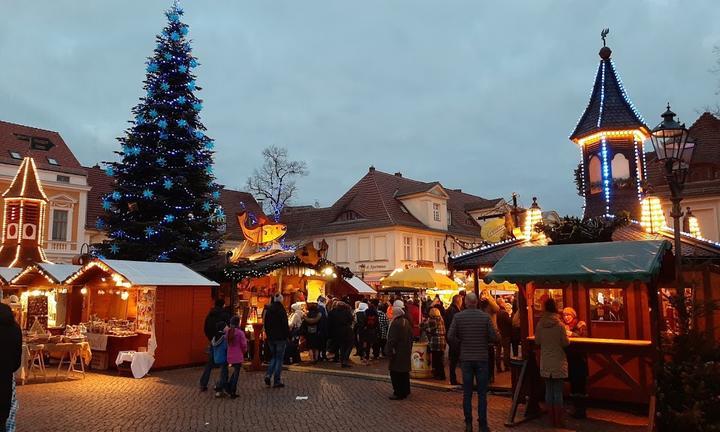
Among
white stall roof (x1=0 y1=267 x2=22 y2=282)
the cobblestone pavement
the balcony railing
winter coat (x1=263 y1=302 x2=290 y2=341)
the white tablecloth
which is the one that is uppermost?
the balcony railing

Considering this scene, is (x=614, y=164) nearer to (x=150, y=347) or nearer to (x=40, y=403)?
(x=150, y=347)

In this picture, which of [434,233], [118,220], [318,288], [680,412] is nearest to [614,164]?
[680,412]

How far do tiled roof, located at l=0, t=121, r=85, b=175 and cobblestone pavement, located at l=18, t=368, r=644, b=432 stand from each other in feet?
76.3

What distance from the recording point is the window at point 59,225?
104ft

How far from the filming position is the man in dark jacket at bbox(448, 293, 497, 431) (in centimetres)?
812

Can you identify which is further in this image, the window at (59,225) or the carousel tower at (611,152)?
the window at (59,225)

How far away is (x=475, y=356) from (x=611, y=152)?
9939mm

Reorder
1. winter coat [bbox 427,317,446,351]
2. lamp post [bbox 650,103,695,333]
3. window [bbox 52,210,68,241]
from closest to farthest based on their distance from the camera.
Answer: lamp post [bbox 650,103,695,333] < winter coat [bbox 427,317,446,351] < window [bbox 52,210,68,241]

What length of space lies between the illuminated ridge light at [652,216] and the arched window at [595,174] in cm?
263

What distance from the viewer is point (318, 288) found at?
2206 cm

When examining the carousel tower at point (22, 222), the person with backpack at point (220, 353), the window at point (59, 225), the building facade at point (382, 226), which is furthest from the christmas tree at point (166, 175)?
the building facade at point (382, 226)

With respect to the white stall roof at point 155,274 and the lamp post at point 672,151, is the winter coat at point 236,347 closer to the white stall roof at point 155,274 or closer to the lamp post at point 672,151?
the white stall roof at point 155,274

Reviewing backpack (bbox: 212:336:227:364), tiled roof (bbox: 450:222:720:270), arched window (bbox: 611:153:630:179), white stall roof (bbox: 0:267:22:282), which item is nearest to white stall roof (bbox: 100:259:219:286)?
backpack (bbox: 212:336:227:364)

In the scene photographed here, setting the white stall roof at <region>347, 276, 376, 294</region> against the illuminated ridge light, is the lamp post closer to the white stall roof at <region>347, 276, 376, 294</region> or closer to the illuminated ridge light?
the illuminated ridge light
